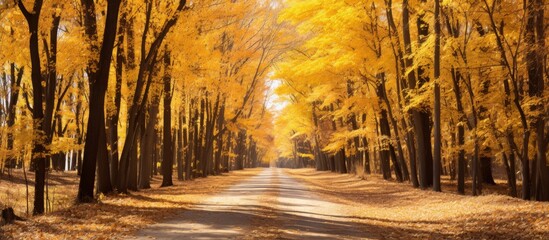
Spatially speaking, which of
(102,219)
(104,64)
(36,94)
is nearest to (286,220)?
(102,219)

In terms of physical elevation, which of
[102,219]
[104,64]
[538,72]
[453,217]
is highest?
[104,64]

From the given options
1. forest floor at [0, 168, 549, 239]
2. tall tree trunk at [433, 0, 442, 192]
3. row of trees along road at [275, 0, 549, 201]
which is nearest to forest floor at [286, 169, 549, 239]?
forest floor at [0, 168, 549, 239]

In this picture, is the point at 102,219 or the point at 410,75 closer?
the point at 102,219

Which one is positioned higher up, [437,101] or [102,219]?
[437,101]

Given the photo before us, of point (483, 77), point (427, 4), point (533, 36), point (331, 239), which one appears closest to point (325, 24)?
point (427, 4)

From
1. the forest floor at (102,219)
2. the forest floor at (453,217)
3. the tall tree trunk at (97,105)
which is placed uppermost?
the tall tree trunk at (97,105)

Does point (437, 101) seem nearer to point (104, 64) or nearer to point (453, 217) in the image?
point (453, 217)

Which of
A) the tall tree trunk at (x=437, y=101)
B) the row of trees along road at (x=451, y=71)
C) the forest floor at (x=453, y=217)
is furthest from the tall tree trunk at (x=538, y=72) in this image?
the tall tree trunk at (x=437, y=101)

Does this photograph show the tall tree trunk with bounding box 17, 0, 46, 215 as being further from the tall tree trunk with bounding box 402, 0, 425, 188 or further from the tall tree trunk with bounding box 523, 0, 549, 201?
the tall tree trunk with bounding box 523, 0, 549, 201

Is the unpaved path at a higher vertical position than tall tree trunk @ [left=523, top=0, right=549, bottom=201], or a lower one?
lower

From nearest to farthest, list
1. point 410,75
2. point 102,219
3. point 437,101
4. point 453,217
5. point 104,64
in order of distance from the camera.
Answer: point 102,219, point 453,217, point 104,64, point 437,101, point 410,75

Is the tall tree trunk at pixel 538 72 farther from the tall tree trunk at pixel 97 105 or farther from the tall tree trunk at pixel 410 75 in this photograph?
the tall tree trunk at pixel 97 105

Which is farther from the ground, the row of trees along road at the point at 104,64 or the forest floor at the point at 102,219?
the row of trees along road at the point at 104,64

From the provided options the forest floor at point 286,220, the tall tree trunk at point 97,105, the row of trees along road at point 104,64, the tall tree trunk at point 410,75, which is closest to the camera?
the forest floor at point 286,220
